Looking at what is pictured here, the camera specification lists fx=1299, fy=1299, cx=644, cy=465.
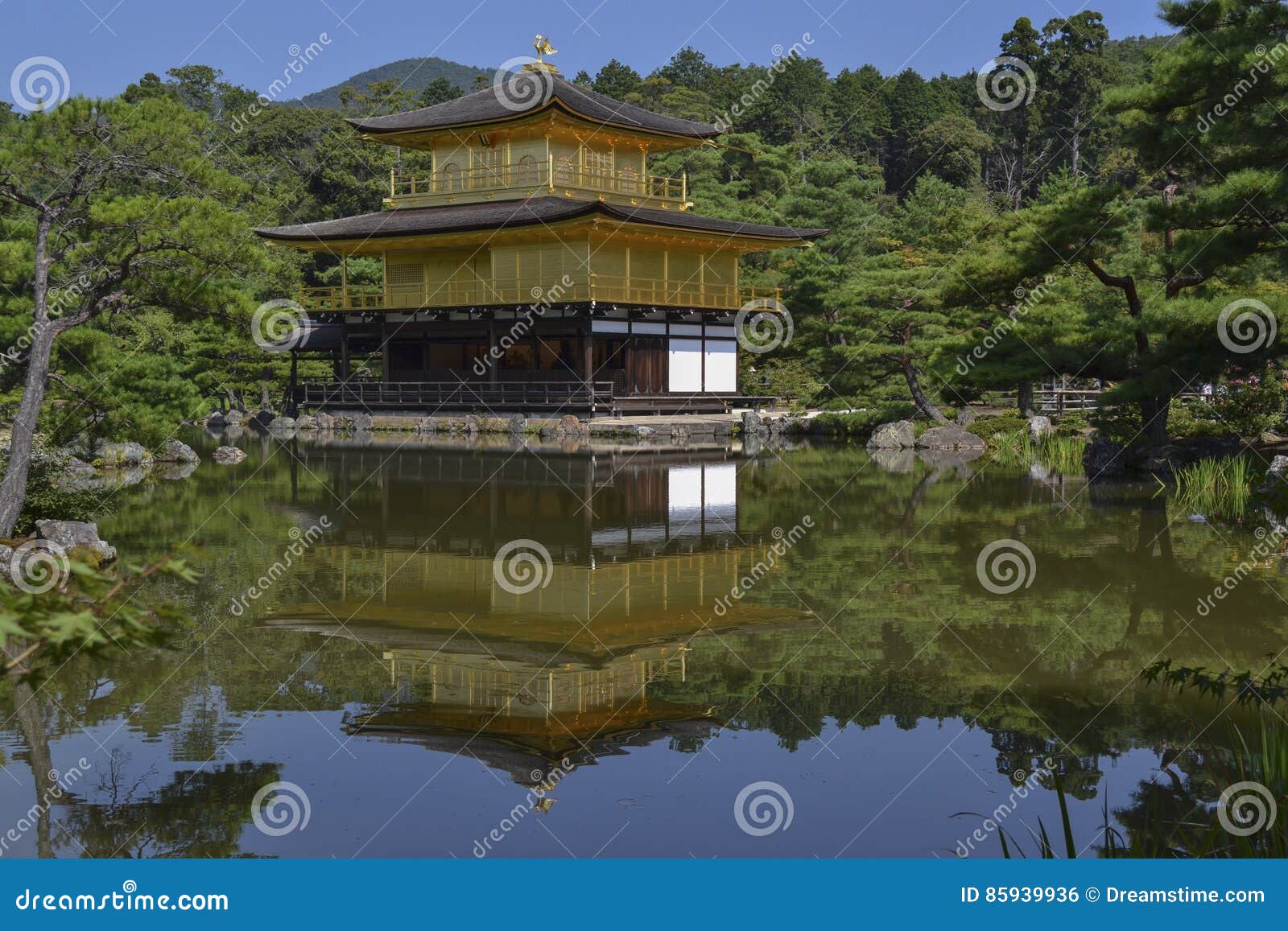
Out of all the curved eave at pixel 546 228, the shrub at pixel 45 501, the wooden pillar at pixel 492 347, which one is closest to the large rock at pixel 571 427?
the wooden pillar at pixel 492 347

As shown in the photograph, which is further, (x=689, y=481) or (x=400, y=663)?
(x=689, y=481)

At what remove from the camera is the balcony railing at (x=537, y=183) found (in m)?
35.0

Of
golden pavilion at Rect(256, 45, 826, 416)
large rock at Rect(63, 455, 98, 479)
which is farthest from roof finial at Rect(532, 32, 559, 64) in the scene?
large rock at Rect(63, 455, 98, 479)

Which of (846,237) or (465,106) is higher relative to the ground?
(465,106)

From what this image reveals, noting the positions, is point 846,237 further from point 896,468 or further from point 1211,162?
point 1211,162

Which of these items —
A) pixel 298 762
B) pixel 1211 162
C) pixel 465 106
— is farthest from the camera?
pixel 465 106

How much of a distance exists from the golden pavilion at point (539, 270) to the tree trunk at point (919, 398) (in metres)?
6.40

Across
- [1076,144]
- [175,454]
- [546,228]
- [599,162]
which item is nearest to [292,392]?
[546,228]

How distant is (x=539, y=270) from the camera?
111ft

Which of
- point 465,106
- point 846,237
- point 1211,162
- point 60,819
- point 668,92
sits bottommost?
point 60,819

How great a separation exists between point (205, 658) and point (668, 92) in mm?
66240

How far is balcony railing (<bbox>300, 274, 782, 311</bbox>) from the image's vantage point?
32.7m

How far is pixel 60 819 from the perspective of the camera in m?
5.26

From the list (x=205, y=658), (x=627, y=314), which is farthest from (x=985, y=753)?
(x=627, y=314)
